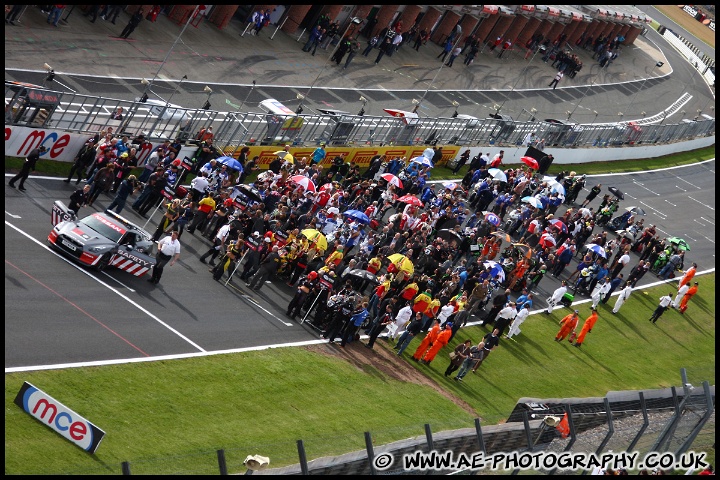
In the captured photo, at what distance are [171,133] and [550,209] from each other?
17325 mm

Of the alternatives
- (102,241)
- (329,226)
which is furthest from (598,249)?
(102,241)

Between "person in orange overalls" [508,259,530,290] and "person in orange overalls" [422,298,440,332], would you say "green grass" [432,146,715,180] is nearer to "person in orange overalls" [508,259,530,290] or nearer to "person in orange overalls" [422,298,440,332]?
"person in orange overalls" [508,259,530,290]

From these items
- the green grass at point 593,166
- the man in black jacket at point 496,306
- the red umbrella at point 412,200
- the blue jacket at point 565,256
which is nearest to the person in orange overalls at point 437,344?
the man in black jacket at point 496,306

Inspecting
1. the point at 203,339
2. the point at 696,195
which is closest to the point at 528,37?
the point at 696,195

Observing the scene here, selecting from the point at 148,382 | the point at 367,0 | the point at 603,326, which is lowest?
the point at 148,382

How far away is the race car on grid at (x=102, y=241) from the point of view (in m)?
30.6

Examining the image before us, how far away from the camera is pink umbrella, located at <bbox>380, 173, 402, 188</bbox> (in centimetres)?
4275

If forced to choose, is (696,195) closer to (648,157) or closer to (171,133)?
(648,157)

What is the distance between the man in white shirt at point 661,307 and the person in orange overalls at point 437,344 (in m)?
14.1

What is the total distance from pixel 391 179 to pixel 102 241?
14.7 metres

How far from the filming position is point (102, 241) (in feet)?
101

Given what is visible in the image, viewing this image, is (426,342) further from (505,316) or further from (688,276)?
(688,276)

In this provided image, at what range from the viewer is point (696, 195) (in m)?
65.8

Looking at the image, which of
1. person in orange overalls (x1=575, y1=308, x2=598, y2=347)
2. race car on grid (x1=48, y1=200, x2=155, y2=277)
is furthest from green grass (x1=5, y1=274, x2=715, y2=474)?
race car on grid (x1=48, y1=200, x2=155, y2=277)
